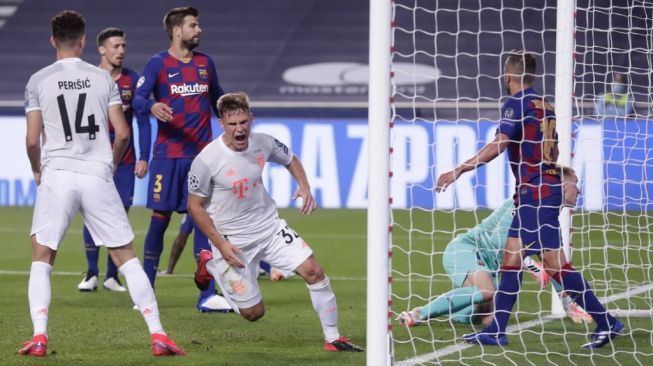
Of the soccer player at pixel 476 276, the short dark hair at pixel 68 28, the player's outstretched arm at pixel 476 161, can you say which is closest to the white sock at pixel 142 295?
the short dark hair at pixel 68 28

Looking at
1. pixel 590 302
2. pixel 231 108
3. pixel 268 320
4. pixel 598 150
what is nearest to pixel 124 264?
pixel 231 108

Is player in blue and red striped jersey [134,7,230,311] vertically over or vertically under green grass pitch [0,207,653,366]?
Result: over

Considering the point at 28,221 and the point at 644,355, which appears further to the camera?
the point at 28,221

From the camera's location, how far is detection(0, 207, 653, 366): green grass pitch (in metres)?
6.85

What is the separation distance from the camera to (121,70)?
10.0 metres

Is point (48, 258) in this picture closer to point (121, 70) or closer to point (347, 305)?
point (347, 305)

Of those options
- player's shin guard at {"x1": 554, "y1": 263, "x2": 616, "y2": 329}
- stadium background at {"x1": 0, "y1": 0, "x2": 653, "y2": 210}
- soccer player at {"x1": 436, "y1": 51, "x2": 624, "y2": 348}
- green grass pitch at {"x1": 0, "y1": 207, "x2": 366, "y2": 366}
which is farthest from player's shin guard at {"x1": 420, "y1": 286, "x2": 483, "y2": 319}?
stadium background at {"x1": 0, "y1": 0, "x2": 653, "y2": 210}

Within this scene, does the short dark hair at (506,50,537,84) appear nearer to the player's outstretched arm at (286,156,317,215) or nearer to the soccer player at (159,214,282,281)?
the player's outstretched arm at (286,156,317,215)

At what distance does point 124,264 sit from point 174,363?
0.63 meters

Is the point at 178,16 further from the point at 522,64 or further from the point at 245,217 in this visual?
the point at 522,64

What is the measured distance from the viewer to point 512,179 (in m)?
16.0

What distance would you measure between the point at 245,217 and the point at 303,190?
393 millimetres

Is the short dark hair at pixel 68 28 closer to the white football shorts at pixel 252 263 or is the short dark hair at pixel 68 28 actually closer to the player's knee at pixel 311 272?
the white football shorts at pixel 252 263

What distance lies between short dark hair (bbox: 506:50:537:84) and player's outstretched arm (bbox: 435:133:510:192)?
16.3 inches
